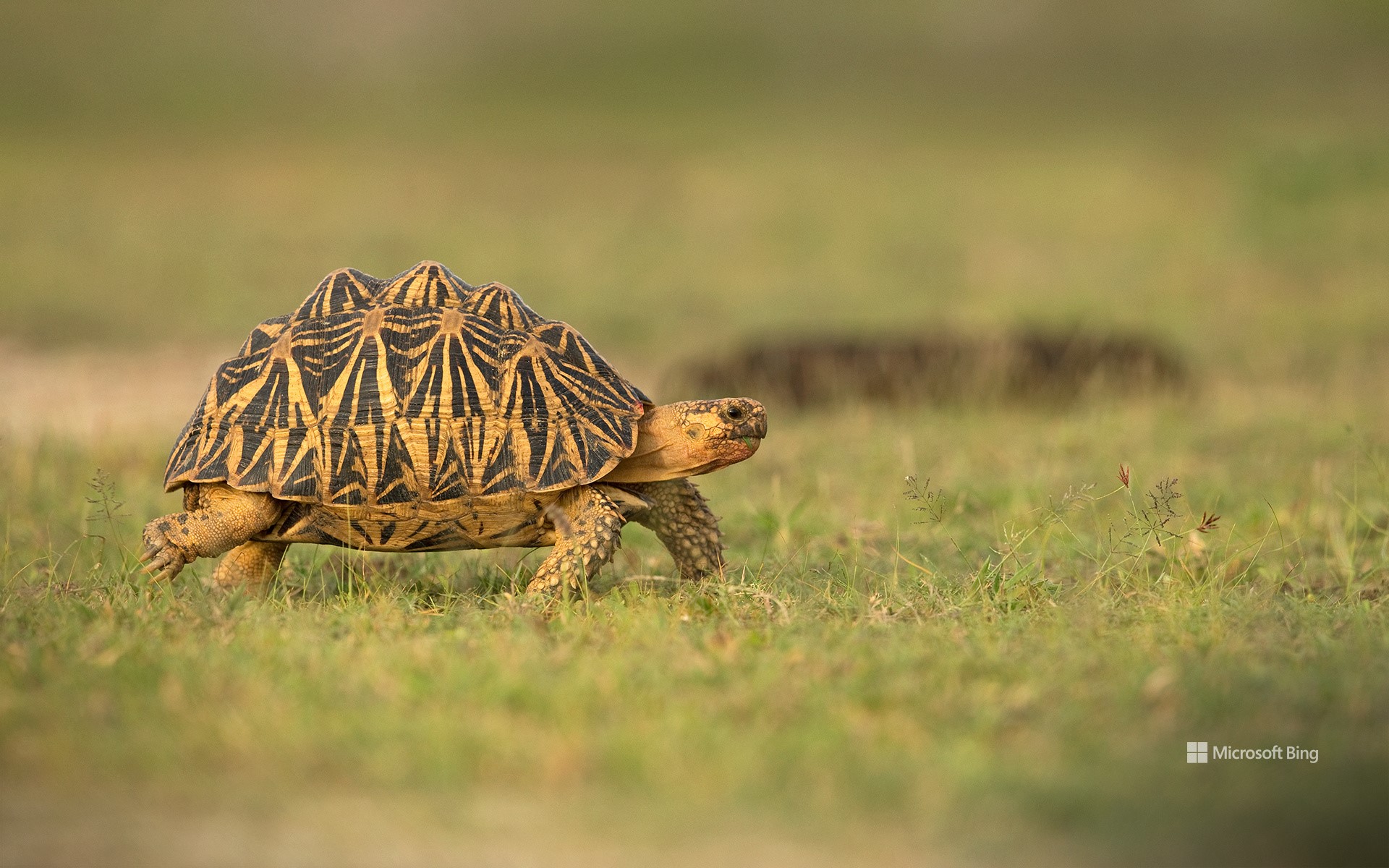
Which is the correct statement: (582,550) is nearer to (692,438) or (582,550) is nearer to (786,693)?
(692,438)

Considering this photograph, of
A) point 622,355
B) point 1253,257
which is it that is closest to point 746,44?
point 1253,257

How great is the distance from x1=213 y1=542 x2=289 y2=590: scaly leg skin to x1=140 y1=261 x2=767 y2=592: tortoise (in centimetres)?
31

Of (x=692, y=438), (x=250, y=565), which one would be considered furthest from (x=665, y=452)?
(x=250, y=565)

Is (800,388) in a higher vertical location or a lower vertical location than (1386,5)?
lower

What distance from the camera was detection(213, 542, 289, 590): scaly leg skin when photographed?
5453mm

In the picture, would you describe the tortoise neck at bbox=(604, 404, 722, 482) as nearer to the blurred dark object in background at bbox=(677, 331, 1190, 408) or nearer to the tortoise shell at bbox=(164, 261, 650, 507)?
the tortoise shell at bbox=(164, 261, 650, 507)

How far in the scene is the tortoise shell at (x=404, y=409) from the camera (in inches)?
197

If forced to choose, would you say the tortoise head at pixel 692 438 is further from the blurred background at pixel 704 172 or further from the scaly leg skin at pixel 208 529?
the blurred background at pixel 704 172

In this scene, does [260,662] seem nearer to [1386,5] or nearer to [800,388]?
[800,388]

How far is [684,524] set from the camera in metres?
5.51

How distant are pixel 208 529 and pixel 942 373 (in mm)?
7128

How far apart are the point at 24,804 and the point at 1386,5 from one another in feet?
173

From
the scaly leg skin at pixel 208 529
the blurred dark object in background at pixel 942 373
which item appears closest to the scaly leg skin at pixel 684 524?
the scaly leg skin at pixel 208 529

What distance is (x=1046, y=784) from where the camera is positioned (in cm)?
328
